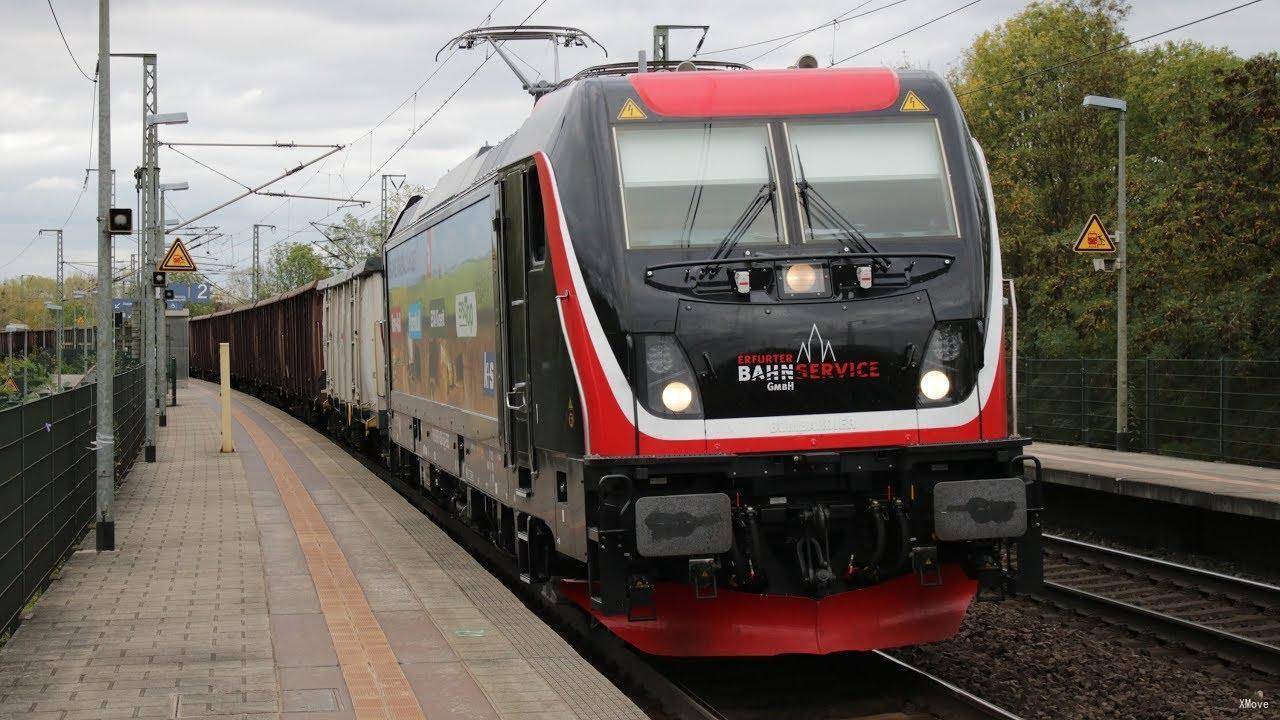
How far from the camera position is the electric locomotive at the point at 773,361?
6844 mm

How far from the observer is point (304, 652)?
7.44 metres

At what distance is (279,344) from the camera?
34.9 m

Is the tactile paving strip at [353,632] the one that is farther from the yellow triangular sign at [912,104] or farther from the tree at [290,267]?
the tree at [290,267]

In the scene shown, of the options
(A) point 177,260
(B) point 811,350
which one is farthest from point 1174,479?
(A) point 177,260

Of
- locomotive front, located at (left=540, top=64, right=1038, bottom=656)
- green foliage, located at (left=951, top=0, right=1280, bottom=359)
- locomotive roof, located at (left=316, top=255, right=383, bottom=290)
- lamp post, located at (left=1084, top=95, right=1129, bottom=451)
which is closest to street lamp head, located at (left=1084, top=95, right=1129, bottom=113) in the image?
lamp post, located at (left=1084, top=95, right=1129, bottom=451)

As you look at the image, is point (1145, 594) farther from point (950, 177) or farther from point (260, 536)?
point (260, 536)

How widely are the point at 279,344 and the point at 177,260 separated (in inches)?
508

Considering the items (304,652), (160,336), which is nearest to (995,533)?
(304,652)

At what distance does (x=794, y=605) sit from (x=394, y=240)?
8.91m

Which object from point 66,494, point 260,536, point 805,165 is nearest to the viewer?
point 805,165

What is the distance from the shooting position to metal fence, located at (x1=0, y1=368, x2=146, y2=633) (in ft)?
26.4

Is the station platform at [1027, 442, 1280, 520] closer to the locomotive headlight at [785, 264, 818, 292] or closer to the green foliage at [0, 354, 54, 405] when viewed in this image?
the locomotive headlight at [785, 264, 818, 292]

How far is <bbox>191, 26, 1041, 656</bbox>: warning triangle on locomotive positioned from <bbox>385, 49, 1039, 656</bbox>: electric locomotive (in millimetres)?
13

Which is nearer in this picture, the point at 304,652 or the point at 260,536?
the point at 304,652
